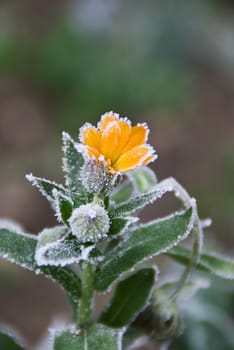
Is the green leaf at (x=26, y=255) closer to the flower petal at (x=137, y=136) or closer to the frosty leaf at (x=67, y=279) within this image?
the frosty leaf at (x=67, y=279)

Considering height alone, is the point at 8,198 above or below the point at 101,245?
above

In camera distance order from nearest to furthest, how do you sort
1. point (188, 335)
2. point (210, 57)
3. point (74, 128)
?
point (188, 335) → point (74, 128) → point (210, 57)

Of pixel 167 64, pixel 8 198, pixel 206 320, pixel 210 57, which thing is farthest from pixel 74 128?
pixel 206 320

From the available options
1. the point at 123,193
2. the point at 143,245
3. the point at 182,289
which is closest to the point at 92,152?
the point at 143,245

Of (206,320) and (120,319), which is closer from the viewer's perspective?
(120,319)

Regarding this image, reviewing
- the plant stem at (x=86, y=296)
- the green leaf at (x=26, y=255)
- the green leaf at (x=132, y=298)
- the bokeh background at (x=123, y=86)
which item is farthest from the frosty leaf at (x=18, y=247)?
the bokeh background at (x=123, y=86)

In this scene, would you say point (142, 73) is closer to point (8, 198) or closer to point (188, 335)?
point (8, 198)
